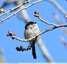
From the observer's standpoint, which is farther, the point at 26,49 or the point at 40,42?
the point at 40,42

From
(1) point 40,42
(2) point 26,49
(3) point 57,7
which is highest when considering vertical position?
(3) point 57,7

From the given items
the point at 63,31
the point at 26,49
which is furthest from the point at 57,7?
the point at 26,49

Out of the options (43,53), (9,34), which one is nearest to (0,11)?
(9,34)

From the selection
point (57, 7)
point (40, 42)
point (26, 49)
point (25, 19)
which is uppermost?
point (57, 7)

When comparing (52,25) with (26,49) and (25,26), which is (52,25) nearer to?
(26,49)

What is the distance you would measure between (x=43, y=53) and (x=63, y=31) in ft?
2.13

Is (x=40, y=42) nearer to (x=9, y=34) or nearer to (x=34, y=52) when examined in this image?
(x=34, y=52)

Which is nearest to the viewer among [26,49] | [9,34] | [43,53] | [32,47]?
[9,34]

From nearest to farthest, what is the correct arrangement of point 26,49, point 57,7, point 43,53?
1. point 26,49
2. point 43,53
3. point 57,7

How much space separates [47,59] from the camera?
3.06m

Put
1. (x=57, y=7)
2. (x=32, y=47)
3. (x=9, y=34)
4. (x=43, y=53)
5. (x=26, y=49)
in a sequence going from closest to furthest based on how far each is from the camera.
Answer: (x=9, y=34)
(x=26, y=49)
(x=32, y=47)
(x=43, y=53)
(x=57, y=7)

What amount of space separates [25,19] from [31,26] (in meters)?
0.16

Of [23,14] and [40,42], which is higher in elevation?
[23,14]

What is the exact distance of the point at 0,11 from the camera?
2766mm
